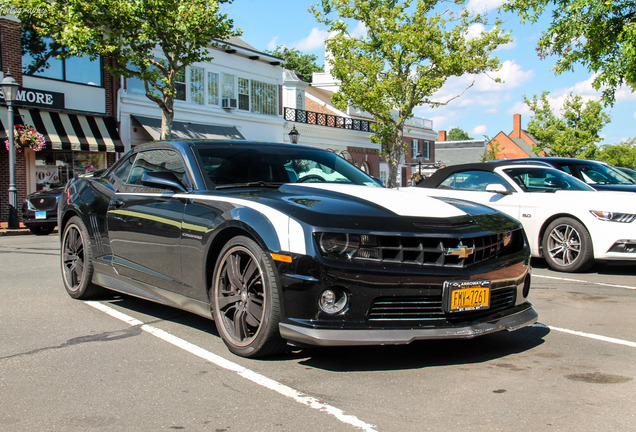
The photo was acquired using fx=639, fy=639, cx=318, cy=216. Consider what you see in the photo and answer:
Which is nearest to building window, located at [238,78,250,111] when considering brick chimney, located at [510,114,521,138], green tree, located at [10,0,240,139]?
green tree, located at [10,0,240,139]

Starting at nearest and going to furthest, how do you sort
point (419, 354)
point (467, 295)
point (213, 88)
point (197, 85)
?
point (467, 295), point (419, 354), point (197, 85), point (213, 88)

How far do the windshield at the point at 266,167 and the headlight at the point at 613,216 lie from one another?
4147 millimetres

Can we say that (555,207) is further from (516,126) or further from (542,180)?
(516,126)

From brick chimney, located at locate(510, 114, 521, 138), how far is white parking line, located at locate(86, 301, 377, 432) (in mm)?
98071

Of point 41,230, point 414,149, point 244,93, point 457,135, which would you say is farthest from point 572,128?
point 457,135

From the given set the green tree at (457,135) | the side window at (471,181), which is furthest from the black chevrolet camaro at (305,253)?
the green tree at (457,135)

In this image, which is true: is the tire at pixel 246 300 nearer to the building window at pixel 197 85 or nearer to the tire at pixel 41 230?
the tire at pixel 41 230

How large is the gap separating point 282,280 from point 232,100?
28296 mm

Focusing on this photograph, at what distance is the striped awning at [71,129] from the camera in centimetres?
2106

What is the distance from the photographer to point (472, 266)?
13.1ft

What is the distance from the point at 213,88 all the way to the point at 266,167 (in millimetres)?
25921

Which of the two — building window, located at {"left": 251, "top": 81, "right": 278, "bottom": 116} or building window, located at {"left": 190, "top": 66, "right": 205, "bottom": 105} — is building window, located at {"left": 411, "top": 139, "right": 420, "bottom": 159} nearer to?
building window, located at {"left": 251, "top": 81, "right": 278, "bottom": 116}

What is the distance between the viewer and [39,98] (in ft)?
70.3

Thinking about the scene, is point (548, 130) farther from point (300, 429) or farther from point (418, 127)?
point (300, 429)
